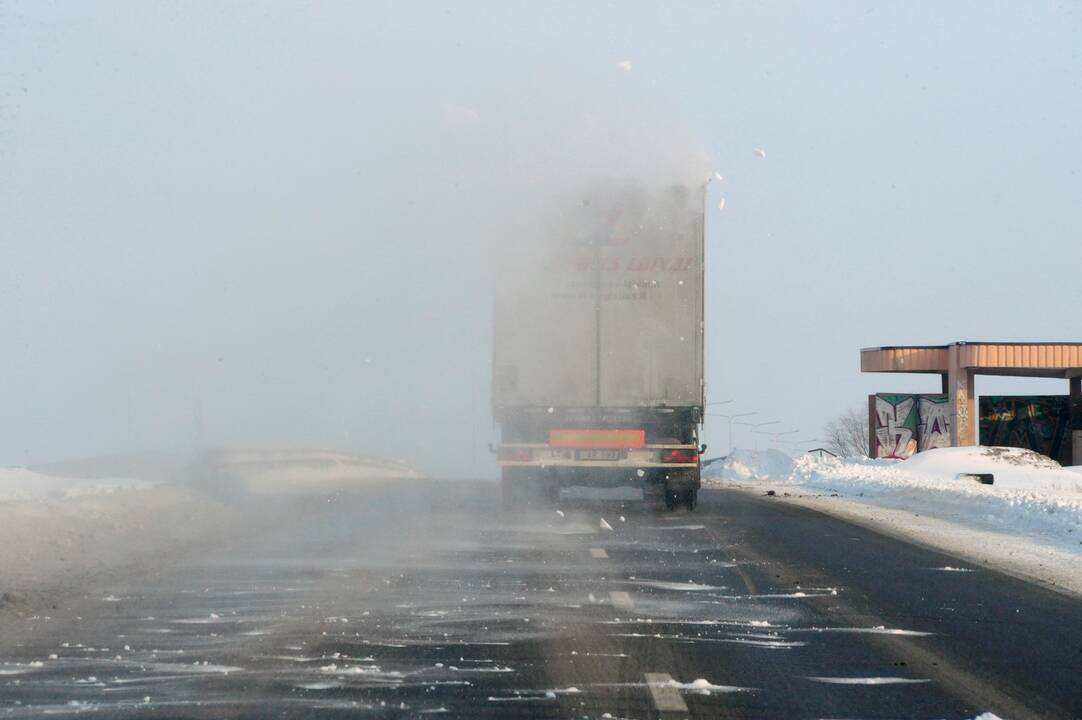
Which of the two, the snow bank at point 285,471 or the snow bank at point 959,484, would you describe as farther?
the snow bank at point 285,471

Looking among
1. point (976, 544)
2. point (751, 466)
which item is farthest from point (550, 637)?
point (751, 466)

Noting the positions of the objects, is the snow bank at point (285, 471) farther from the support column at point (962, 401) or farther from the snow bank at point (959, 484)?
the support column at point (962, 401)

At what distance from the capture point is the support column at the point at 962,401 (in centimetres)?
4872

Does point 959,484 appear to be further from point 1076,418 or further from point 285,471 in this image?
point 1076,418

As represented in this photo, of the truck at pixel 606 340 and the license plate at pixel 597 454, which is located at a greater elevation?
the truck at pixel 606 340

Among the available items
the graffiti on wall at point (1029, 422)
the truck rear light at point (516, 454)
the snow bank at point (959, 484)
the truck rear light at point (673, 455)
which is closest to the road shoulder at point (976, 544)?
the snow bank at point (959, 484)

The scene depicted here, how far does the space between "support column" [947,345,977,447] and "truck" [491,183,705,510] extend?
106 ft

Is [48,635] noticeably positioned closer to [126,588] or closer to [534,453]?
[126,588]

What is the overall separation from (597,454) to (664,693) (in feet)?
41.9

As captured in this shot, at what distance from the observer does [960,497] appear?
25.3 m

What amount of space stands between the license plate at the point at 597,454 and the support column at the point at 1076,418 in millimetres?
36171

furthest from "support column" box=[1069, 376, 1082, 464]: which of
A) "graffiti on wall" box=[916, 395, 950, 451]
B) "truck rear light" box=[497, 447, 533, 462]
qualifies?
"truck rear light" box=[497, 447, 533, 462]

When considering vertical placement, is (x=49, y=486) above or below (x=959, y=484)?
above

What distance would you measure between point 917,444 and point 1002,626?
4414 centimetres
